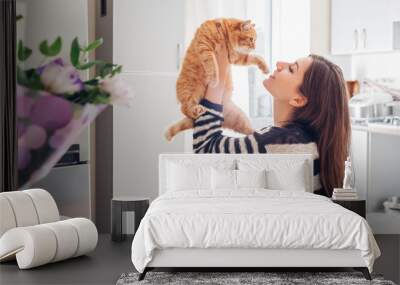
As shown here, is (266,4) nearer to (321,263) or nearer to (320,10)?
(320,10)

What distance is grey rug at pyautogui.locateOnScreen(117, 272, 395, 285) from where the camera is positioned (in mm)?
5156

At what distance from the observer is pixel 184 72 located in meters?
Answer: 7.39

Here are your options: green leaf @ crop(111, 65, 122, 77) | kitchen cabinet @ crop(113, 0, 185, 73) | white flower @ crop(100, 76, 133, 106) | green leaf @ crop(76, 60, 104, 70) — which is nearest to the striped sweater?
kitchen cabinet @ crop(113, 0, 185, 73)

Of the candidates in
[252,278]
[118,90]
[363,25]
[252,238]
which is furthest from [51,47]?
[252,278]

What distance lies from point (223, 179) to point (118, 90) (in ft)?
5.38

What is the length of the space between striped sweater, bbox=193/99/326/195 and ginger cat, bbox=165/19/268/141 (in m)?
0.08

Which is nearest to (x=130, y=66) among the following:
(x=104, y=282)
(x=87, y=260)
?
(x=87, y=260)

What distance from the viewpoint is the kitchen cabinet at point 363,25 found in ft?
22.9

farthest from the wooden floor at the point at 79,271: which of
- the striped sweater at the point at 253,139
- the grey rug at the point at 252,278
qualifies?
the striped sweater at the point at 253,139

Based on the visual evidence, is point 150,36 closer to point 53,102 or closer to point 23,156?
point 53,102

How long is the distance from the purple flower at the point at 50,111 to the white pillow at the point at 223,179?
1.58m

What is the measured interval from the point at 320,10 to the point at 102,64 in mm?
2213

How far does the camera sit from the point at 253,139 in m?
7.46

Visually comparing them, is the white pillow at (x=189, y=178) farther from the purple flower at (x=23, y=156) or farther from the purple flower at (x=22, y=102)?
the purple flower at (x=22, y=102)
